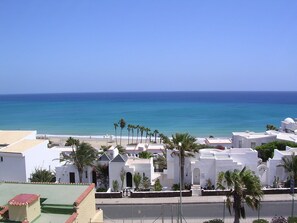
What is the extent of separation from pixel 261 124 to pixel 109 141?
58243 millimetres

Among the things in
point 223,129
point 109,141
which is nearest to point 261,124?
point 223,129

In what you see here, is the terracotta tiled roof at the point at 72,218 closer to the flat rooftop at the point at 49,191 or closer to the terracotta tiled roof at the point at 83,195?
the terracotta tiled roof at the point at 83,195

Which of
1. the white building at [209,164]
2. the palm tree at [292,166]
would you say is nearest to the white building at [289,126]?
the white building at [209,164]

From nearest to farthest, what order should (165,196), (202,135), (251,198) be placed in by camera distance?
(251,198)
(165,196)
(202,135)

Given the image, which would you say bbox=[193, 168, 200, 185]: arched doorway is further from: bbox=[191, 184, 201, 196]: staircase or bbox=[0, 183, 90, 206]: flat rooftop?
bbox=[0, 183, 90, 206]: flat rooftop

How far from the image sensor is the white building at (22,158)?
38.0m

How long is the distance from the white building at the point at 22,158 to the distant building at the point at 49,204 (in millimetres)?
17828

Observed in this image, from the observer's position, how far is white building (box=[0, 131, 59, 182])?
38031mm

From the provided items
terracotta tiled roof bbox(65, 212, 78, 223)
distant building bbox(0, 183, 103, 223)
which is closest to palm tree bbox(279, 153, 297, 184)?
distant building bbox(0, 183, 103, 223)

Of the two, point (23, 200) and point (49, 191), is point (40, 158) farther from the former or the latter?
point (23, 200)

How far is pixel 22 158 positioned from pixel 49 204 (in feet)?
75.3

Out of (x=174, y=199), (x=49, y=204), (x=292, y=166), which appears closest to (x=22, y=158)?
(x=174, y=199)

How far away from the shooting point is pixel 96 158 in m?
37.5

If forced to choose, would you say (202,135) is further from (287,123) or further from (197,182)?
(197,182)
